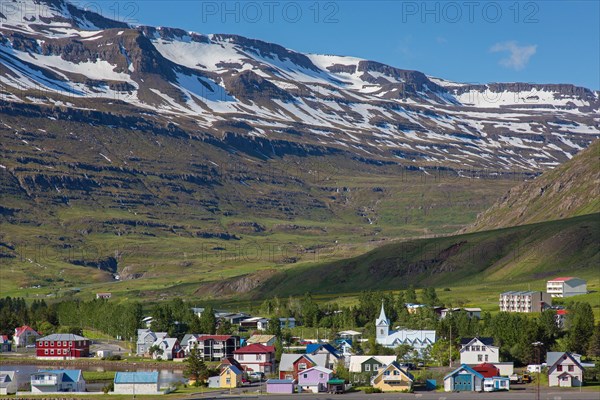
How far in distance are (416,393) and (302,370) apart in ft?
48.6

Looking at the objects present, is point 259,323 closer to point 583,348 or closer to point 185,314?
point 185,314

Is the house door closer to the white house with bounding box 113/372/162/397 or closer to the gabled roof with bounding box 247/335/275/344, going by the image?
the white house with bounding box 113/372/162/397

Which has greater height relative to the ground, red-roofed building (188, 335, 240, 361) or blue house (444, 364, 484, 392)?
red-roofed building (188, 335, 240, 361)

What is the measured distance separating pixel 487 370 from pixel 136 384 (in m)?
A: 34.3

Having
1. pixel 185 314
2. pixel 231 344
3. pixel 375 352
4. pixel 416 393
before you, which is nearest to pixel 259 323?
pixel 185 314

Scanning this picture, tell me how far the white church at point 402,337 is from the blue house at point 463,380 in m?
31.1

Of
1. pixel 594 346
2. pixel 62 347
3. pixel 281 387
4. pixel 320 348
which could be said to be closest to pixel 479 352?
pixel 594 346

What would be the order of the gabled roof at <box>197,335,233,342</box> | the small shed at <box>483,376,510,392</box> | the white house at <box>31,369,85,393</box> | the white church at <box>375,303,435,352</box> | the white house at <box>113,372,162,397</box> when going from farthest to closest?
the gabled roof at <box>197,335,233,342</box>, the white church at <box>375,303,435,352</box>, the white house at <box>31,369,85,393</box>, the white house at <box>113,372,162,397</box>, the small shed at <box>483,376,510,392</box>

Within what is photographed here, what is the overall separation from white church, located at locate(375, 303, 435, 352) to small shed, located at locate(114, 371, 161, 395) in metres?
41.4

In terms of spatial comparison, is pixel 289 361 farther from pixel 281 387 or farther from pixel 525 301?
pixel 525 301

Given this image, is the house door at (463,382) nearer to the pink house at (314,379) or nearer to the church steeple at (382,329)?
the pink house at (314,379)

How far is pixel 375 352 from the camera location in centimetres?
13688

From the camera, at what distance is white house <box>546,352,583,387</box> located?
112m

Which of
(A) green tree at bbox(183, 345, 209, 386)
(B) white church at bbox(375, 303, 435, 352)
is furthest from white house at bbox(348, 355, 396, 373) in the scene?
(A) green tree at bbox(183, 345, 209, 386)
